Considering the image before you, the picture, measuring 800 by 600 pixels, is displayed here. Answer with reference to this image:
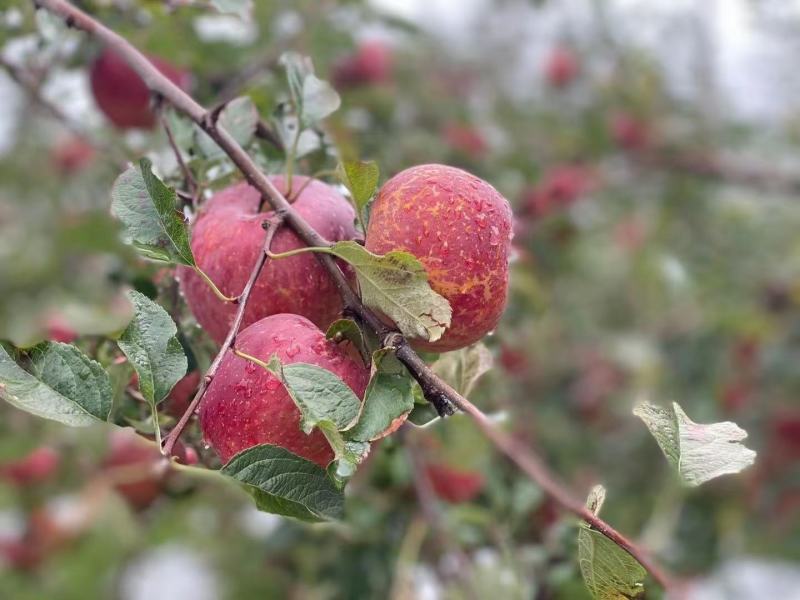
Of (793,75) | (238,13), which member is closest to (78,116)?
(238,13)

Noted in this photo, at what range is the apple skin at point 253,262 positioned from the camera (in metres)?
0.58

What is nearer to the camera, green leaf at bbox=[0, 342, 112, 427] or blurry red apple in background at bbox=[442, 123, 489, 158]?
green leaf at bbox=[0, 342, 112, 427]

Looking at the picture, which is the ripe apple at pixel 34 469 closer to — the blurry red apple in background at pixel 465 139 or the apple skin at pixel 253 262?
the blurry red apple in background at pixel 465 139

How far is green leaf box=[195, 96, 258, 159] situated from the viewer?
0.70 meters

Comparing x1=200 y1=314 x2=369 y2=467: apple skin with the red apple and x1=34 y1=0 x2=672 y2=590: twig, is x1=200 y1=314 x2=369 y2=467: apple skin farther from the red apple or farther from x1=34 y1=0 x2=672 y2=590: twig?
the red apple

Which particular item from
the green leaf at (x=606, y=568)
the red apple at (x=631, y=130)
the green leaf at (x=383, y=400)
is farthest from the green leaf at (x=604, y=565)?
the red apple at (x=631, y=130)

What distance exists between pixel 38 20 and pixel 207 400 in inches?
17.9

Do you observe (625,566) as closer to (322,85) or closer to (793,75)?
(322,85)

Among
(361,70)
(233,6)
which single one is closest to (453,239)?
(233,6)

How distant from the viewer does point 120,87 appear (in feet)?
3.86

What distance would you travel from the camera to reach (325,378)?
49 cm

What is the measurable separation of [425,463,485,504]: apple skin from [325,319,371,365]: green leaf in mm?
864

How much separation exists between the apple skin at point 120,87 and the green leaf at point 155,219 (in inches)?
25.2

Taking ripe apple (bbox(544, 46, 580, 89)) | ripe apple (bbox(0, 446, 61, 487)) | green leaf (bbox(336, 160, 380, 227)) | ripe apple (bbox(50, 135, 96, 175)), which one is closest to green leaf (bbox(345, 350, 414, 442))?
green leaf (bbox(336, 160, 380, 227))
